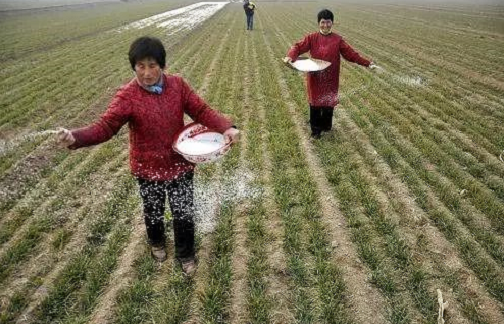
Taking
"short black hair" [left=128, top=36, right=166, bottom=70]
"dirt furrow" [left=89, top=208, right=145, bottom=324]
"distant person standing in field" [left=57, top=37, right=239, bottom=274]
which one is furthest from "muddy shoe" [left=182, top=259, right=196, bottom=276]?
"short black hair" [left=128, top=36, right=166, bottom=70]

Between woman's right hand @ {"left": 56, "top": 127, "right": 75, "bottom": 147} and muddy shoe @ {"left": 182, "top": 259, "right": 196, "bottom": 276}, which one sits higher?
woman's right hand @ {"left": 56, "top": 127, "right": 75, "bottom": 147}

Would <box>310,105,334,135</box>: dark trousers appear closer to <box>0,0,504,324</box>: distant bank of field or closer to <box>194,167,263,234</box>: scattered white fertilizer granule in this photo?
<box>0,0,504,324</box>: distant bank of field

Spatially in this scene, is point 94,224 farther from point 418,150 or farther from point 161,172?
point 418,150

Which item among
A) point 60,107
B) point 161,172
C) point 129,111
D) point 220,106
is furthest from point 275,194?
point 60,107

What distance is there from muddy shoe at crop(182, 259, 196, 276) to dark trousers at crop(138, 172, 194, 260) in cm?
5

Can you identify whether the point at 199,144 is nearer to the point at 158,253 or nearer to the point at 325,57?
the point at 158,253

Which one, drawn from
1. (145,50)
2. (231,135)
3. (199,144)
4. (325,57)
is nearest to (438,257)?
(231,135)

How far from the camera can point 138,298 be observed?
3371mm

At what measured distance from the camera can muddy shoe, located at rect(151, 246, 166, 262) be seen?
383 centimetres

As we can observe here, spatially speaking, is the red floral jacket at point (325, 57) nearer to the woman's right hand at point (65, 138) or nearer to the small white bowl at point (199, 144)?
the small white bowl at point (199, 144)

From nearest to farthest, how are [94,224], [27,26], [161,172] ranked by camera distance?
[161,172] < [94,224] < [27,26]

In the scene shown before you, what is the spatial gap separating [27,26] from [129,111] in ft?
89.3

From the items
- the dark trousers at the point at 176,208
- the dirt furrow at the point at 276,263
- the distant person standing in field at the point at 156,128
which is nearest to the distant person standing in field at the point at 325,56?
the dirt furrow at the point at 276,263

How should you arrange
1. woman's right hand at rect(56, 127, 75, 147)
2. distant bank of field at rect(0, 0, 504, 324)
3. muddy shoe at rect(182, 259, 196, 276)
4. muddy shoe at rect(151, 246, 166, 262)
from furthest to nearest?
muddy shoe at rect(151, 246, 166, 262)
muddy shoe at rect(182, 259, 196, 276)
distant bank of field at rect(0, 0, 504, 324)
woman's right hand at rect(56, 127, 75, 147)
